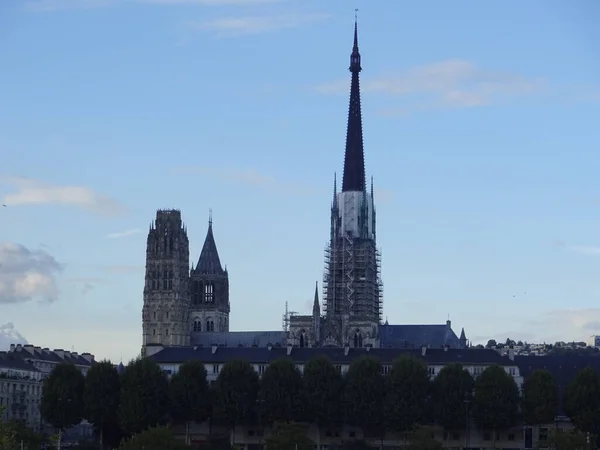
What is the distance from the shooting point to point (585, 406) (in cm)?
15375

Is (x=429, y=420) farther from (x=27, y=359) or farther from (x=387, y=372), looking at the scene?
(x=27, y=359)

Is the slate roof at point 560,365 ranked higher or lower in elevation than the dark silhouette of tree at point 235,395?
higher

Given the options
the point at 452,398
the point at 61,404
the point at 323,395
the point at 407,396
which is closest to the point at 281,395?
the point at 323,395

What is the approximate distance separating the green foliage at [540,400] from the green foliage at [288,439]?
80.0 feet

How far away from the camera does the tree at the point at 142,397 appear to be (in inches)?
6142

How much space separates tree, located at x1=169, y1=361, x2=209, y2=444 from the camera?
6255 inches

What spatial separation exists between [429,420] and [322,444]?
12.4m

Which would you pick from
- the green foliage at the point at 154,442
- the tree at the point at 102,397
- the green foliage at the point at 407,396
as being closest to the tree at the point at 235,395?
the tree at the point at 102,397

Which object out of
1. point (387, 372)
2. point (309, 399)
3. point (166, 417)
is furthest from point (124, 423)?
point (387, 372)

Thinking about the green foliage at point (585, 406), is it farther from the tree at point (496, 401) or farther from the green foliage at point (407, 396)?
the green foliage at point (407, 396)

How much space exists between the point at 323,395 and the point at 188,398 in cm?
1473

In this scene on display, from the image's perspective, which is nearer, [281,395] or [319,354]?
[281,395]

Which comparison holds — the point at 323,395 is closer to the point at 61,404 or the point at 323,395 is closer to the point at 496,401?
the point at 496,401

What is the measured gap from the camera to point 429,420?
156 m
